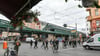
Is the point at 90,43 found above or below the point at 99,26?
below

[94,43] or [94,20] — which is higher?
[94,20]

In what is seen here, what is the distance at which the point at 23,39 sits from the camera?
47.3m

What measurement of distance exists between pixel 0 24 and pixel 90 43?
26.2m

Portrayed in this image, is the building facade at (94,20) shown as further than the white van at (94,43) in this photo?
Yes

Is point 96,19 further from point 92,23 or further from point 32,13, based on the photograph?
point 32,13

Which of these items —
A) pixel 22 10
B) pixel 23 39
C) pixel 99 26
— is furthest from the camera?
pixel 23 39

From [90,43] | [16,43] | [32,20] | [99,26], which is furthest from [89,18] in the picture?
[32,20]

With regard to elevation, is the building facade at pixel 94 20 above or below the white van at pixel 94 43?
above

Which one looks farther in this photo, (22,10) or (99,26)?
(99,26)

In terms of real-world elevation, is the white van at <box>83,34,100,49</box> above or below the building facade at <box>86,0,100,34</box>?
below

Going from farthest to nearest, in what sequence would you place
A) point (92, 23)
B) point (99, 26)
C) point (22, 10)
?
point (92, 23) < point (99, 26) < point (22, 10)

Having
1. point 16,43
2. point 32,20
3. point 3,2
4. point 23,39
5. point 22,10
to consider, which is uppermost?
point 3,2

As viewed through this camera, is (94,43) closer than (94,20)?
Yes

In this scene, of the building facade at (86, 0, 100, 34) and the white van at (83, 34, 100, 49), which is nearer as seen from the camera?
the white van at (83, 34, 100, 49)
